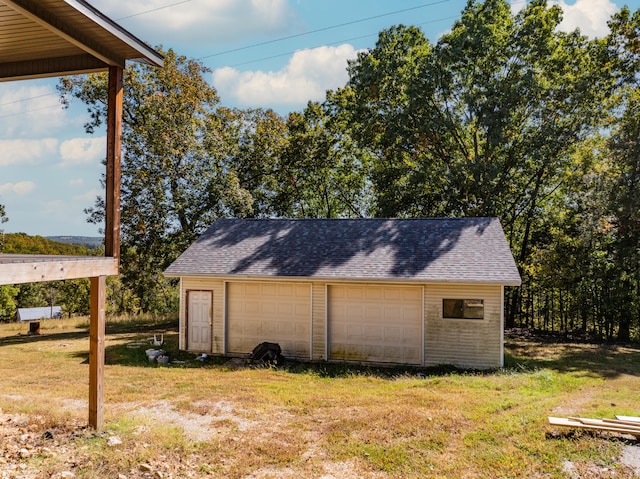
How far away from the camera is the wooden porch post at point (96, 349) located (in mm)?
6547

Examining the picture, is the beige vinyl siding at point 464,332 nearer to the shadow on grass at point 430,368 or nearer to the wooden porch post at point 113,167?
the shadow on grass at point 430,368

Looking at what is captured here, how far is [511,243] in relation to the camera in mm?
22469

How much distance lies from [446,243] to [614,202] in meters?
7.68

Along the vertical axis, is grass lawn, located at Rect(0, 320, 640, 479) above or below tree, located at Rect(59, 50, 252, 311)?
below

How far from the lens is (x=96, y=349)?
6.60 m

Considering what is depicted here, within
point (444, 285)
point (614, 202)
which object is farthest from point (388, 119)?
point (444, 285)

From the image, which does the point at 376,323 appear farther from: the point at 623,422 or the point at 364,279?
the point at 623,422

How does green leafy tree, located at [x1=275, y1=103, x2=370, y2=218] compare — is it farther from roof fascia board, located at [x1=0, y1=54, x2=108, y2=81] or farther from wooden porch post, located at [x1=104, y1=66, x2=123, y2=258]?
wooden porch post, located at [x1=104, y1=66, x2=123, y2=258]

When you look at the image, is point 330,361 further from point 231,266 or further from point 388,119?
point 388,119

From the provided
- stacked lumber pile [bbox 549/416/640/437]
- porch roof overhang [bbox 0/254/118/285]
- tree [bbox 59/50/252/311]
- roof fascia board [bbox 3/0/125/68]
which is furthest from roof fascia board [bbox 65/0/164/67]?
tree [bbox 59/50/252/311]

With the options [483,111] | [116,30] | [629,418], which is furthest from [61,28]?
[483,111]

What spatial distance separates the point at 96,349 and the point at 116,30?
448 cm

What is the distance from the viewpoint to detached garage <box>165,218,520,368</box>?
40.3ft

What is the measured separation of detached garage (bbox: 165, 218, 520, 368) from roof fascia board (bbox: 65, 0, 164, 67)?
7.55 meters
